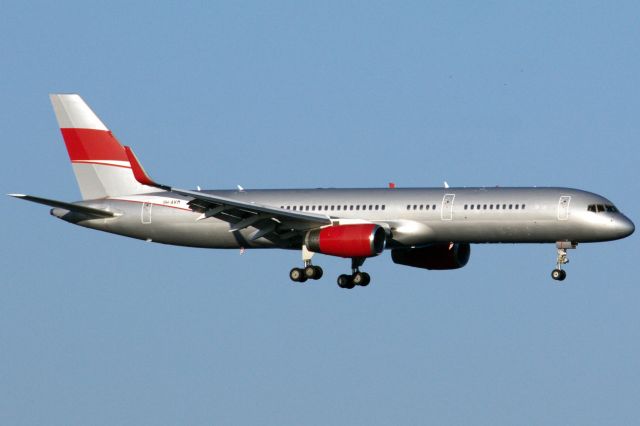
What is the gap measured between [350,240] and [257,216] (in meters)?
5.41

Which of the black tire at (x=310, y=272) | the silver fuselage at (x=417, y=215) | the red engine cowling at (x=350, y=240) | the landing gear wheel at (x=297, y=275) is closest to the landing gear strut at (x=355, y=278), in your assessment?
the black tire at (x=310, y=272)

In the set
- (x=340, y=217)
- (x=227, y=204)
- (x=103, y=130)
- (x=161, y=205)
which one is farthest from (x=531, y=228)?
(x=103, y=130)

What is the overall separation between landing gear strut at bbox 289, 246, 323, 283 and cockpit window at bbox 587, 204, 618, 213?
14.7 metres

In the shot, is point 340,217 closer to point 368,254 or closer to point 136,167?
point 368,254

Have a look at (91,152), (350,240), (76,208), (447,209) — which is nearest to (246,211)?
(350,240)

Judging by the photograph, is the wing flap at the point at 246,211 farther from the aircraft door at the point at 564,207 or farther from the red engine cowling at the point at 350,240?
the aircraft door at the point at 564,207

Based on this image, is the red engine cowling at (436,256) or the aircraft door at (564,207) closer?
the aircraft door at (564,207)

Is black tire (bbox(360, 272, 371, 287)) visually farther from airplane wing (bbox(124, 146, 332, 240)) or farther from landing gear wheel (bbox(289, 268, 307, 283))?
airplane wing (bbox(124, 146, 332, 240))

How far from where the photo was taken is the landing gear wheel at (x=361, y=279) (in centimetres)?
8075

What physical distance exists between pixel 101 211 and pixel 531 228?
81.1 feet

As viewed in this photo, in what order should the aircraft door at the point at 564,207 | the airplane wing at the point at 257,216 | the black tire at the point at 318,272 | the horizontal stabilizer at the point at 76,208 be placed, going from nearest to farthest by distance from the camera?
the aircraft door at the point at 564,207 < the airplane wing at the point at 257,216 < the black tire at the point at 318,272 < the horizontal stabilizer at the point at 76,208

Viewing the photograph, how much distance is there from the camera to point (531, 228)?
73.6 meters

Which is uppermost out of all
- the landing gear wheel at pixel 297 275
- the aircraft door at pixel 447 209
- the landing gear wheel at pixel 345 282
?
the aircraft door at pixel 447 209

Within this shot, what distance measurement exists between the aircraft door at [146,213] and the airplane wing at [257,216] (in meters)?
4.52
